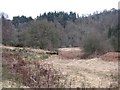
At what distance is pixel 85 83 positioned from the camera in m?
10.8

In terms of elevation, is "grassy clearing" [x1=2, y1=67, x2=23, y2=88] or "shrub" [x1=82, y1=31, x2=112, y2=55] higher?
"shrub" [x1=82, y1=31, x2=112, y2=55]

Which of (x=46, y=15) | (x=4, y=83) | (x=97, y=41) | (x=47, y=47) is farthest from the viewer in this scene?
(x=46, y=15)

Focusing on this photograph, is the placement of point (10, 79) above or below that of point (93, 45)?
below

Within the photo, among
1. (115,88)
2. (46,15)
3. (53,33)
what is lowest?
(115,88)

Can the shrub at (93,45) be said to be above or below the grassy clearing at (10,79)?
above

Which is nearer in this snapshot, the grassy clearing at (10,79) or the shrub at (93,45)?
the grassy clearing at (10,79)

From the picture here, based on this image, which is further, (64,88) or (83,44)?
(83,44)

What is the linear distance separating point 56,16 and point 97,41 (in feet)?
157

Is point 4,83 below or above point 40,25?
below

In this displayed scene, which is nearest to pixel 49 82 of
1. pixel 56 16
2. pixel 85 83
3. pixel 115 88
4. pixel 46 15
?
pixel 85 83

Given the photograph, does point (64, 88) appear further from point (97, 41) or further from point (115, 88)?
point (97, 41)

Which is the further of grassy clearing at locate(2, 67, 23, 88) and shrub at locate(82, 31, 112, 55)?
shrub at locate(82, 31, 112, 55)

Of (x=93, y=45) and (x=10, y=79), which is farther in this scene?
(x=93, y=45)

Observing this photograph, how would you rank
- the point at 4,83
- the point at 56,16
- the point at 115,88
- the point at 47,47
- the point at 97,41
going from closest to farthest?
the point at 4,83 → the point at 115,88 → the point at 97,41 → the point at 47,47 → the point at 56,16
